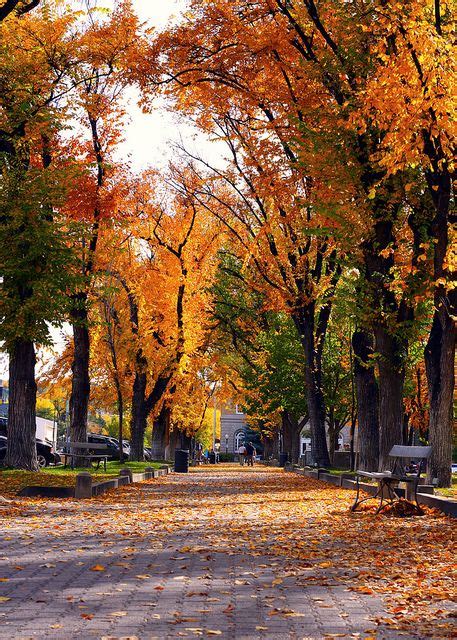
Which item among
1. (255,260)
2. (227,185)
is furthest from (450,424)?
(227,185)

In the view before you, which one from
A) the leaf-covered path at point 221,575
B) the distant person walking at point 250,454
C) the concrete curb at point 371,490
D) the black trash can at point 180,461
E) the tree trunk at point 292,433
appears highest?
the tree trunk at point 292,433

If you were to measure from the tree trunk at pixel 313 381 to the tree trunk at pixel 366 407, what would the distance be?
21.0 feet

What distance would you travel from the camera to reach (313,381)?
34.0m

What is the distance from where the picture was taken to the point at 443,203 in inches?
651

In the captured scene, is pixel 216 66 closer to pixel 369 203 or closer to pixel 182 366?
pixel 369 203

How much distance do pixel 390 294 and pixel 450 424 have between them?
364cm

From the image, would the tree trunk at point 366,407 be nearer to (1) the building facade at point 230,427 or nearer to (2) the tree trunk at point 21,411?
(2) the tree trunk at point 21,411

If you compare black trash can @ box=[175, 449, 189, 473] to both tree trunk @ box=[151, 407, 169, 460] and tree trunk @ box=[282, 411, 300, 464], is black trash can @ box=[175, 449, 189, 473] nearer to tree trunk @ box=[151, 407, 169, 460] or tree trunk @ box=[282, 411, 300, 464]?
tree trunk @ box=[151, 407, 169, 460]

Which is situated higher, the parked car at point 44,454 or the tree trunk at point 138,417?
the tree trunk at point 138,417

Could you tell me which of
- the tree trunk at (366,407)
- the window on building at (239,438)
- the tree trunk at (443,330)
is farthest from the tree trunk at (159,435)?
the window on building at (239,438)

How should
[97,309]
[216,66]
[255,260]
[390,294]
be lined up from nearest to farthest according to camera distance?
1. [390,294]
2. [216,66]
3. [255,260]
4. [97,309]

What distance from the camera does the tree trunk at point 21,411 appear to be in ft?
76.0

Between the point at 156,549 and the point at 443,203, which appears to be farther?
the point at 443,203

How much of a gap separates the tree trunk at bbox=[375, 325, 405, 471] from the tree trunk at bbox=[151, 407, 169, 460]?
2723 cm
